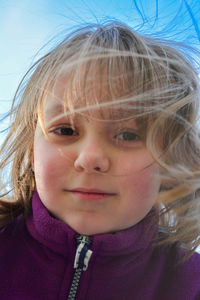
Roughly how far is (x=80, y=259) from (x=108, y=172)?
0.72ft

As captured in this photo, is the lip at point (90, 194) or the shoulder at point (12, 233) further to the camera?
the shoulder at point (12, 233)

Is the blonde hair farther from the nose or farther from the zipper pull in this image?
the zipper pull

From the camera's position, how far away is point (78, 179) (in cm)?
80

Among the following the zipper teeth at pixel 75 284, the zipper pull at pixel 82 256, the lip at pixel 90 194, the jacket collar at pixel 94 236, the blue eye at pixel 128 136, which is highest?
the blue eye at pixel 128 136

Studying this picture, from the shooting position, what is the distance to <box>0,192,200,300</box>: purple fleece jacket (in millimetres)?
→ 857

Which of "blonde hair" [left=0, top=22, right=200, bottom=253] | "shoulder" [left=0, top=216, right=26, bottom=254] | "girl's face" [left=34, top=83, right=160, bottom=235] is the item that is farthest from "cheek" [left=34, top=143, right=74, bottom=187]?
"shoulder" [left=0, top=216, right=26, bottom=254]

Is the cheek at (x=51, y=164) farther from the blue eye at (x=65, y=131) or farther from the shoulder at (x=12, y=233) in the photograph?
the shoulder at (x=12, y=233)

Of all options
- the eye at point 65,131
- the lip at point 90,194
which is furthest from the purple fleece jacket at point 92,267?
the eye at point 65,131

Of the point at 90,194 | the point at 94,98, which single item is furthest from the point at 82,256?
the point at 94,98

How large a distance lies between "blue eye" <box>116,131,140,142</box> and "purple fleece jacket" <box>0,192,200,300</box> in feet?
0.78

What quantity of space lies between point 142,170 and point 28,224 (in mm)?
372

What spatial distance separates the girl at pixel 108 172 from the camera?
801 millimetres

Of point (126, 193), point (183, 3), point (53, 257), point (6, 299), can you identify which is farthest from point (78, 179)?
point (183, 3)

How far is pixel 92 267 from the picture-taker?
87 cm
